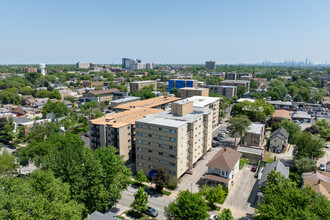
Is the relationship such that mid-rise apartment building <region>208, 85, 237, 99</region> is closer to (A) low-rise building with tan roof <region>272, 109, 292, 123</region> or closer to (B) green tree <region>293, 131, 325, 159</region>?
(A) low-rise building with tan roof <region>272, 109, 292, 123</region>

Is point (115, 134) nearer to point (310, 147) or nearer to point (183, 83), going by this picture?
point (310, 147)

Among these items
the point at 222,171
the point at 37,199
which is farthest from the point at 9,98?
the point at 222,171

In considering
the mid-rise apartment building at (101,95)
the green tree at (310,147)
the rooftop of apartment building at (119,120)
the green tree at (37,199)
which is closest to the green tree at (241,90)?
the mid-rise apartment building at (101,95)

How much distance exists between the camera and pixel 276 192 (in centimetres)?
3086

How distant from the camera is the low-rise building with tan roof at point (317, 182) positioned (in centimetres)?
3675

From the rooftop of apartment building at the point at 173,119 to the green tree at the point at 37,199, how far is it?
21768 millimetres

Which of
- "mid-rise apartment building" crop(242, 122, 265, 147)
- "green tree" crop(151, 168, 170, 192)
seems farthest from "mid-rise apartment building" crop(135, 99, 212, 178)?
"mid-rise apartment building" crop(242, 122, 265, 147)

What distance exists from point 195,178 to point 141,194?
16551 mm

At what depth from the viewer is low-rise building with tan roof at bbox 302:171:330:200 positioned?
1447 inches

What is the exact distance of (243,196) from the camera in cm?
4169

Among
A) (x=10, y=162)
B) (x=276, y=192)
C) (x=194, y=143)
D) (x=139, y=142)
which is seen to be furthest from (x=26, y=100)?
(x=276, y=192)

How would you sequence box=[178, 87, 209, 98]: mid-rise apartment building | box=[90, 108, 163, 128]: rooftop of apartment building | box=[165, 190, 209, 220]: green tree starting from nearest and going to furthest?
box=[165, 190, 209, 220]: green tree
box=[90, 108, 163, 128]: rooftop of apartment building
box=[178, 87, 209, 98]: mid-rise apartment building

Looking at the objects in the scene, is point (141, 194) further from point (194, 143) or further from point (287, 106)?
point (287, 106)

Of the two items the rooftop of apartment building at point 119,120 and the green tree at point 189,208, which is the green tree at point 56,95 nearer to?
the rooftop of apartment building at point 119,120
